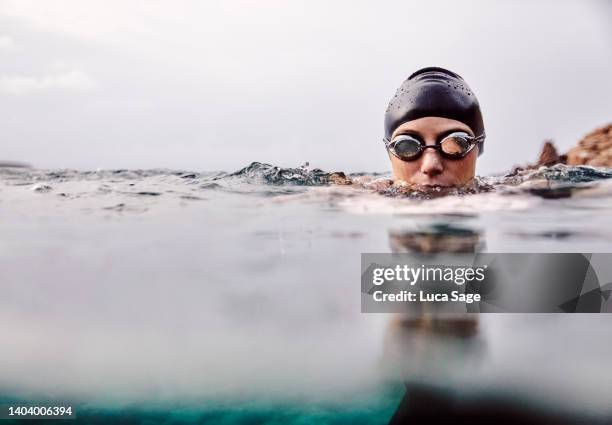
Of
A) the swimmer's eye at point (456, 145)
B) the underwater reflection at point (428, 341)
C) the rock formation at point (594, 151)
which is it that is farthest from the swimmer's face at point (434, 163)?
the rock formation at point (594, 151)

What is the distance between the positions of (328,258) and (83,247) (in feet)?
13.5

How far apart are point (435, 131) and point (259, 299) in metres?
4.40

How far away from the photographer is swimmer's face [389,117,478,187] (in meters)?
5.68

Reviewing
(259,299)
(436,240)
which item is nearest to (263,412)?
(259,299)

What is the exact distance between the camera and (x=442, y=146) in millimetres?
5633

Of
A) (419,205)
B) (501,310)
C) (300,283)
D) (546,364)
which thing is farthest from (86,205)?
(546,364)

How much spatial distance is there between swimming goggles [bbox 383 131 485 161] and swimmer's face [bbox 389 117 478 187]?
0.07 meters

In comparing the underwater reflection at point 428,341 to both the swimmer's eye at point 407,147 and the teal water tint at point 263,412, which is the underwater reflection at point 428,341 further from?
the teal water tint at point 263,412

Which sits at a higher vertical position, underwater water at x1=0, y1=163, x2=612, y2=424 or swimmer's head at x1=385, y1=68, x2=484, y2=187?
swimmer's head at x1=385, y1=68, x2=484, y2=187

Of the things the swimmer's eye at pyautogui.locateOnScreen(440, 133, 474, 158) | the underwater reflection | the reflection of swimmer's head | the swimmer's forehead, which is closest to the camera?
the swimmer's eye at pyautogui.locateOnScreen(440, 133, 474, 158)

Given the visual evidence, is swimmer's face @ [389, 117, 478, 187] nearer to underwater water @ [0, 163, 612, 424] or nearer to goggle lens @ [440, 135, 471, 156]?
goggle lens @ [440, 135, 471, 156]

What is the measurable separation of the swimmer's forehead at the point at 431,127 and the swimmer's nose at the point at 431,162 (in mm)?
312

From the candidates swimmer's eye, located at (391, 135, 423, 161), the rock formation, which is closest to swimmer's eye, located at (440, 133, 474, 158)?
swimmer's eye, located at (391, 135, 423, 161)

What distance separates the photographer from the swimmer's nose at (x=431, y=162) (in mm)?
5633
